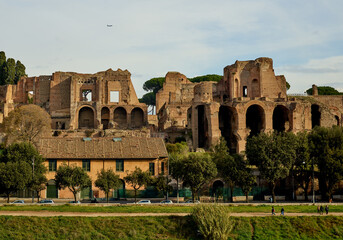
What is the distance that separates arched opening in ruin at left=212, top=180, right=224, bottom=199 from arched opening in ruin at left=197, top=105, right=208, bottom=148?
61.6ft

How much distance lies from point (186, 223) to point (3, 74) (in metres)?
65.1

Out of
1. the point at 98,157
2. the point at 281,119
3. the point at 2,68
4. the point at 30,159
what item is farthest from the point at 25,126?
the point at 281,119

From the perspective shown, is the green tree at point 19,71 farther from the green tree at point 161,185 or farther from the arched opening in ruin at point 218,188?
the green tree at point 161,185

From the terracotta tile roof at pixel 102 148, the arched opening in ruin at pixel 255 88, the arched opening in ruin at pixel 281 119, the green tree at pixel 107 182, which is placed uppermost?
the arched opening in ruin at pixel 255 88

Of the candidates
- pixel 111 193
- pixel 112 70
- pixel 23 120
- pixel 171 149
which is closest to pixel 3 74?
pixel 112 70

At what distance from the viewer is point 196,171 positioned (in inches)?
1757

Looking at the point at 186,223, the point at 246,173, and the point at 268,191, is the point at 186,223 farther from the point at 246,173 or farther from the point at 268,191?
the point at 268,191

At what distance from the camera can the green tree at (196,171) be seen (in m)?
44.4

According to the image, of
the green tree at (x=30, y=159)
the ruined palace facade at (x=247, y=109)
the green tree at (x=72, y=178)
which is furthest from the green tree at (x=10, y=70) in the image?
the green tree at (x=72, y=178)

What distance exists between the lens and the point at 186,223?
3334 centimetres

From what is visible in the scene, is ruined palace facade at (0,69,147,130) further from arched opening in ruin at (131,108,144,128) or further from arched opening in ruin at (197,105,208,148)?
arched opening in ruin at (197,105,208,148)

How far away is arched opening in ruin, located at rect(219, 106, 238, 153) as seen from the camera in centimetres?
6975

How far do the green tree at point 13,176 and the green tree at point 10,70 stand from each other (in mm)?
48942

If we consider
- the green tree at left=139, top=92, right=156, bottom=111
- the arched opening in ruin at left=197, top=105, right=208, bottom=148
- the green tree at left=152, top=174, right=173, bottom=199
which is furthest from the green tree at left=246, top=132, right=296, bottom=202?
the green tree at left=139, top=92, right=156, bottom=111
